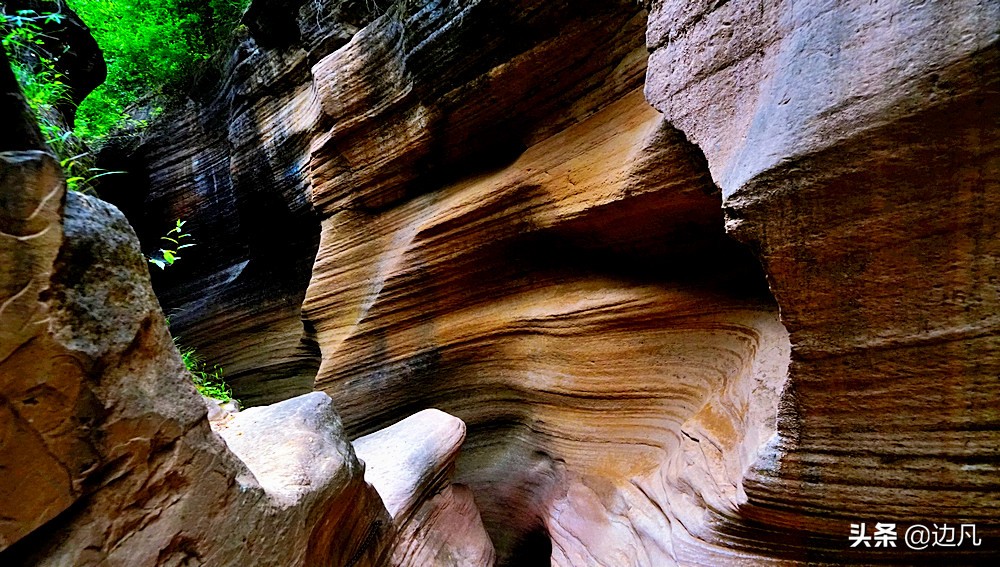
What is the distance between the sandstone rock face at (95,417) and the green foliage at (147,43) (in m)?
7.66

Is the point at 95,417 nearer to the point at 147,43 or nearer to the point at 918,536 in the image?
the point at 918,536

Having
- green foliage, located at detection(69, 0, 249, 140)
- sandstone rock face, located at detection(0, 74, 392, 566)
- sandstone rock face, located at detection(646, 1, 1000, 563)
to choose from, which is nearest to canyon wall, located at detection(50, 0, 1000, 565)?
sandstone rock face, located at detection(646, 1, 1000, 563)

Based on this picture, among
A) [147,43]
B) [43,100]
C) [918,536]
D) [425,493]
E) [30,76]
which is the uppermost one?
[147,43]

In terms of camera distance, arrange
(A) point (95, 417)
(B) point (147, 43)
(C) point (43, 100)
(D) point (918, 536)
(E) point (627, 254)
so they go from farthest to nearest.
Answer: (B) point (147, 43) → (E) point (627, 254) → (C) point (43, 100) → (D) point (918, 536) → (A) point (95, 417)

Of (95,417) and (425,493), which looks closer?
(95,417)

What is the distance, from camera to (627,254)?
3.56 meters

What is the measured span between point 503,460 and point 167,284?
7.26 m

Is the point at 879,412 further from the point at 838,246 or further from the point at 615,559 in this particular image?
the point at 615,559

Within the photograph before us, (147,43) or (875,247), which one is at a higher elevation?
(147,43)

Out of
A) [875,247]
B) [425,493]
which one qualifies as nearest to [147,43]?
[425,493]

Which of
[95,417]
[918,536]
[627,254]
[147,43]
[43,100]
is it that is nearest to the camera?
[95,417]

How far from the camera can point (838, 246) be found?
164 centimetres

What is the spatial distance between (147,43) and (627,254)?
8.46 metres

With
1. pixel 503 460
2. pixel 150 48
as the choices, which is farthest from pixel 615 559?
pixel 150 48
